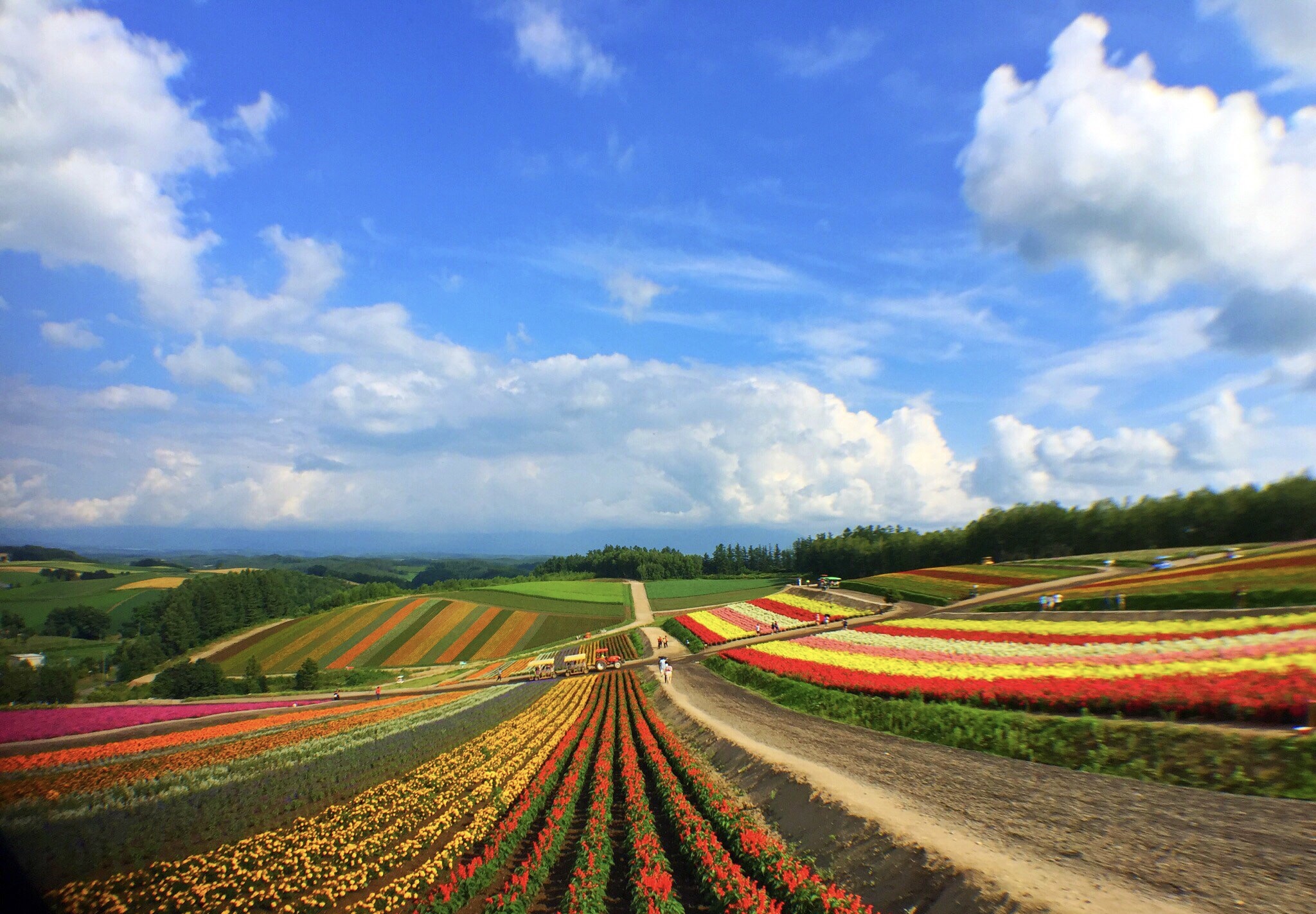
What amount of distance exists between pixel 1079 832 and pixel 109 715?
37.7 meters

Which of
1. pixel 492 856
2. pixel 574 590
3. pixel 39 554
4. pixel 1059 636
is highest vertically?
pixel 39 554

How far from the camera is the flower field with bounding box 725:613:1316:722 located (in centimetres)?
1466

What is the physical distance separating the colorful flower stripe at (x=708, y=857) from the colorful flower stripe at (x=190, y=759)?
10016 millimetres

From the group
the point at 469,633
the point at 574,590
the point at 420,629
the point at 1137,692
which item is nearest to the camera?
the point at 1137,692

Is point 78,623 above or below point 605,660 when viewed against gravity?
above

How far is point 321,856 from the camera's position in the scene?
1153 centimetres

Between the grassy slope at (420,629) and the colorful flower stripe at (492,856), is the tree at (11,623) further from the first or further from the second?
the grassy slope at (420,629)

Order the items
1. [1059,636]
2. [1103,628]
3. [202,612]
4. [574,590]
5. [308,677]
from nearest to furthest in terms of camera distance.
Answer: [1103,628] → [1059,636] → [308,677] → [202,612] → [574,590]

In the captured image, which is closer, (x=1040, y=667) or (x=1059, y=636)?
(x=1040, y=667)

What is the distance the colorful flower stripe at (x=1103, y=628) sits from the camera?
21.8m

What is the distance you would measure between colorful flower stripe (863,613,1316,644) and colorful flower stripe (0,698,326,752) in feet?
117

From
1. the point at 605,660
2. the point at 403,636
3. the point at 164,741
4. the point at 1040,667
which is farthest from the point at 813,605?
the point at 164,741

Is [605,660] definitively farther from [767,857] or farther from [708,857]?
[767,857]

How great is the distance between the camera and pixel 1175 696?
15094 millimetres
